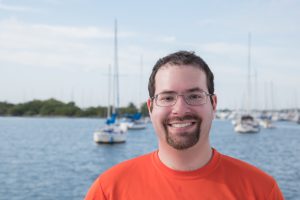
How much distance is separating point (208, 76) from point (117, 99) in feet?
167

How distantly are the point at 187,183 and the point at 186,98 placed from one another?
19.9 inches

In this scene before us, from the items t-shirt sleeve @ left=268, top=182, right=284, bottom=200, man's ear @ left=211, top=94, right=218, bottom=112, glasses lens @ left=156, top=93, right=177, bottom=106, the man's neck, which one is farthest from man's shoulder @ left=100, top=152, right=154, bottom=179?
t-shirt sleeve @ left=268, top=182, right=284, bottom=200

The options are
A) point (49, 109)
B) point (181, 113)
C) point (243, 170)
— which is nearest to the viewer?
point (181, 113)

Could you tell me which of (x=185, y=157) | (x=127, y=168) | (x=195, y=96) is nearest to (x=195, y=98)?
(x=195, y=96)

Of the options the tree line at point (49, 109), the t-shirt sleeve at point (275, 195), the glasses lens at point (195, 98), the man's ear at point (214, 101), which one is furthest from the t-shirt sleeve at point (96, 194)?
the tree line at point (49, 109)

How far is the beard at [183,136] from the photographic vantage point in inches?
102

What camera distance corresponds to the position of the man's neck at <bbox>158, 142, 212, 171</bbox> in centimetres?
266

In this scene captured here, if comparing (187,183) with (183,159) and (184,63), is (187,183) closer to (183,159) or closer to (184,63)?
(183,159)

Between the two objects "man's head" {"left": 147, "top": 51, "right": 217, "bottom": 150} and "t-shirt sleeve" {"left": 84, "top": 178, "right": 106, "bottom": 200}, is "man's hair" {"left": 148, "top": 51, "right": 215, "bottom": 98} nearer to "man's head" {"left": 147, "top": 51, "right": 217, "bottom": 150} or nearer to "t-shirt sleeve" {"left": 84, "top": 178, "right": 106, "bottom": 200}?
"man's head" {"left": 147, "top": 51, "right": 217, "bottom": 150}

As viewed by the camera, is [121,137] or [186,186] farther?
[121,137]

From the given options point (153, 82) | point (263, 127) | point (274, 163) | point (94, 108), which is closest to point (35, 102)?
point (94, 108)

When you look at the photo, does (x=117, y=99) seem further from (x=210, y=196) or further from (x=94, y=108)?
(x=94, y=108)

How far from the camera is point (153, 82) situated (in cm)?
274

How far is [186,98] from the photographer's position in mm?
2611
